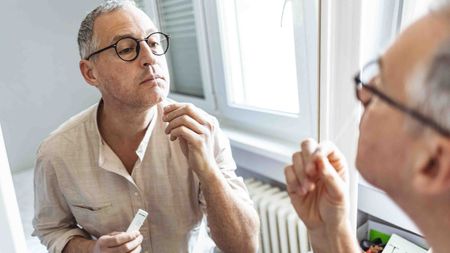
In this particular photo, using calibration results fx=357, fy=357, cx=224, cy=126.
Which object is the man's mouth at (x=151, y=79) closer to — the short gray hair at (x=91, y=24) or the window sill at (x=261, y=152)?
the short gray hair at (x=91, y=24)

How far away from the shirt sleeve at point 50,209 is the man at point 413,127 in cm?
76

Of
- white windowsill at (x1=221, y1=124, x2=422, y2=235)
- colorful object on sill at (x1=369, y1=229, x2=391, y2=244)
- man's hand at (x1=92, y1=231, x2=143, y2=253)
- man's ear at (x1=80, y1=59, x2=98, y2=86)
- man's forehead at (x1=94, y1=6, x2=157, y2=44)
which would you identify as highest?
man's forehead at (x1=94, y1=6, x2=157, y2=44)

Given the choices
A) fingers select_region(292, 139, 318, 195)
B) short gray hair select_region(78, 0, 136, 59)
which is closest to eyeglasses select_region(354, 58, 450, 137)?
fingers select_region(292, 139, 318, 195)

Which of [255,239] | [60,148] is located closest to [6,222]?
[60,148]

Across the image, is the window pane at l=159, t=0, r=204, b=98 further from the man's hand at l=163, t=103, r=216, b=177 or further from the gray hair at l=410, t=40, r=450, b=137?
the gray hair at l=410, t=40, r=450, b=137

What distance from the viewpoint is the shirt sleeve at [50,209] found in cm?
91

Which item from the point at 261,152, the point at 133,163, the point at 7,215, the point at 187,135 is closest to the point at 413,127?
the point at 187,135

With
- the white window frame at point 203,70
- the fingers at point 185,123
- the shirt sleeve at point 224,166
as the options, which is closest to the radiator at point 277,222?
the shirt sleeve at point 224,166

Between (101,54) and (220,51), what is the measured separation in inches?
26.6

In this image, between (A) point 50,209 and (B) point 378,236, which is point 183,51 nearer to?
(A) point 50,209

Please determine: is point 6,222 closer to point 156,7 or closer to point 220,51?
point 156,7

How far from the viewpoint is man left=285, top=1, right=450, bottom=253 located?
1.21 feet

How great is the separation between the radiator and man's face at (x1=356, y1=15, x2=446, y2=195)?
77cm

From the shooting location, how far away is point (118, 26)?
892 mm
